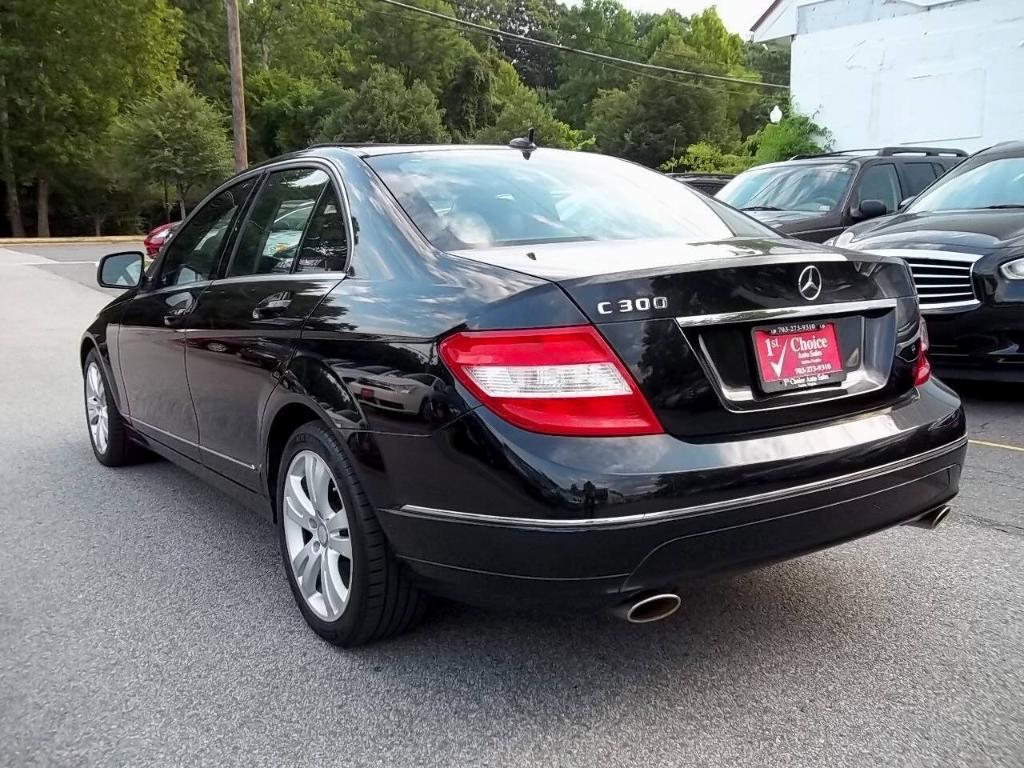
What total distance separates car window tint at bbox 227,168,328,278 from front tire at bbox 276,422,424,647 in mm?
802

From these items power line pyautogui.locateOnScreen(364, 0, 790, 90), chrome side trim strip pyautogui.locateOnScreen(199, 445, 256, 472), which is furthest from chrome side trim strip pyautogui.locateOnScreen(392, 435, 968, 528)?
power line pyautogui.locateOnScreen(364, 0, 790, 90)

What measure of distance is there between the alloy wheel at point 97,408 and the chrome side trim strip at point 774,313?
3.88 m

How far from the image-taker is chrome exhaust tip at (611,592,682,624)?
2.42 metres

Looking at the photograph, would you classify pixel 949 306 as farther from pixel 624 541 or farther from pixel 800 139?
pixel 800 139

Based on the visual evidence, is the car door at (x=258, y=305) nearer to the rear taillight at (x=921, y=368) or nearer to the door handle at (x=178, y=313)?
the door handle at (x=178, y=313)

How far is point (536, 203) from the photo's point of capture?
3324 mm

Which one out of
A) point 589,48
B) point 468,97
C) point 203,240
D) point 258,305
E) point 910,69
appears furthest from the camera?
point 589,48

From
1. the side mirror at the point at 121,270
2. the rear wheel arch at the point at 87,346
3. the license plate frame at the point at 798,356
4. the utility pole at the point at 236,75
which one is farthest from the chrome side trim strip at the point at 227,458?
the utility pole at the point at 236,75

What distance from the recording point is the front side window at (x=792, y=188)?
9.59 m

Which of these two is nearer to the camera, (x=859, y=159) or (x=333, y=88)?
(x=859, y=159)

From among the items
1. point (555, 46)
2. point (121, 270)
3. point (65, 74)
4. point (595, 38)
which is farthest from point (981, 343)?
point (595, 38)

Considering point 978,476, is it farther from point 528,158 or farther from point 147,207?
point 147,207

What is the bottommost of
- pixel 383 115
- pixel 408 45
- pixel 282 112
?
pixel 383 115

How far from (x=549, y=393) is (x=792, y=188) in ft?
27.4
